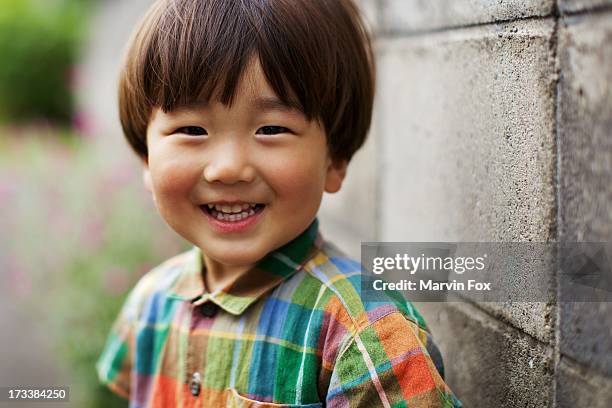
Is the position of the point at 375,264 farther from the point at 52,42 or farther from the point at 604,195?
the point at 52,42

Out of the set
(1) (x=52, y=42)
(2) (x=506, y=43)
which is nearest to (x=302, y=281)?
(2) (x=506, y=43)

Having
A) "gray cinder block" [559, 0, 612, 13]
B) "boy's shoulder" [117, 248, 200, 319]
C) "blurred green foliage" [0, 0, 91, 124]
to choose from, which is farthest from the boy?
"blurred green foliage" [0, 0, 91, 124]

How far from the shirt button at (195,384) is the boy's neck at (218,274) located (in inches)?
7.5

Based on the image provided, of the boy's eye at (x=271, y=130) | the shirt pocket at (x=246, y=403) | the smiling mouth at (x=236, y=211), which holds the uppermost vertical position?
the boy's eye at (x=271, y=130)

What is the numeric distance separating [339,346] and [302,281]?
0.63ft

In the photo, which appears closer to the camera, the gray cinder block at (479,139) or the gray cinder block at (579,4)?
the gray cinder block at (579,4)

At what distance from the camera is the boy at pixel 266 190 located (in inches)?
53.9

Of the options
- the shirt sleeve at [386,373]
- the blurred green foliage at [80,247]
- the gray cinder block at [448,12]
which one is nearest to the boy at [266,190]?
the shirt sleeve at [386,373]

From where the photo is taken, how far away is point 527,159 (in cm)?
137

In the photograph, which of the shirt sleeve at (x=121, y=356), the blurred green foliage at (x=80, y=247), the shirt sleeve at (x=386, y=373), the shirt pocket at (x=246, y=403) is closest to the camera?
the shirt sleeve at (x=386, y=373)

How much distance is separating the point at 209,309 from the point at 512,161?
28.2 inches

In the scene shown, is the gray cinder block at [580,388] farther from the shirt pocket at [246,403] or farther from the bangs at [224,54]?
the bangs at [224,54]

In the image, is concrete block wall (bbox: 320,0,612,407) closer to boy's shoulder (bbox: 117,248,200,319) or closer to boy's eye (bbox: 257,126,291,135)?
boy's eye (bbox: 257,126,291,135)

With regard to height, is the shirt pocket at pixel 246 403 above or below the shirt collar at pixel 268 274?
below
